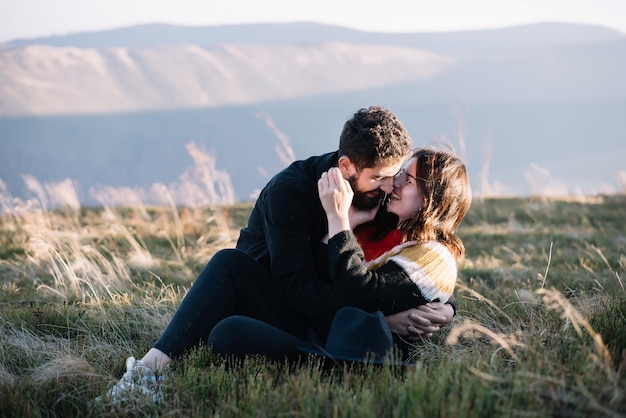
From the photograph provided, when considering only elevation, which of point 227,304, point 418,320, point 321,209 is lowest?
point 418,320

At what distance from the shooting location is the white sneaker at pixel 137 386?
2980 mm

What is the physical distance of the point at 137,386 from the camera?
10.1 feet

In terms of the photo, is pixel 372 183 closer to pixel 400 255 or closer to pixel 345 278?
pixel 400 255

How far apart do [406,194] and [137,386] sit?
1857mm

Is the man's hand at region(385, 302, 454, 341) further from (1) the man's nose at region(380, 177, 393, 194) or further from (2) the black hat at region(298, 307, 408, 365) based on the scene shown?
(1) the man's nose at region(380, 177, 393, 194)

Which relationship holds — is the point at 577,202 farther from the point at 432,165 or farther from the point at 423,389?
the point at 423,389

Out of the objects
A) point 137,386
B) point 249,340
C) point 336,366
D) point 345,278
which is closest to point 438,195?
point 345,278

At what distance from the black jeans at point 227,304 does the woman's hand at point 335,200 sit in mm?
565

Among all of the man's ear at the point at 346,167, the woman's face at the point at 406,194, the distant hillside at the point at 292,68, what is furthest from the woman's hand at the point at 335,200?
the distant hillside at the point at 292,68

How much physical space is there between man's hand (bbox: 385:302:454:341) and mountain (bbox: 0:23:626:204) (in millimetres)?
35226

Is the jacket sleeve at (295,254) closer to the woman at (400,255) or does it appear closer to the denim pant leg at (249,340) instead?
the woman at (400,255)

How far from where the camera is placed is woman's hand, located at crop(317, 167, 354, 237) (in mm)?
3553

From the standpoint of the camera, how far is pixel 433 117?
52094 mm

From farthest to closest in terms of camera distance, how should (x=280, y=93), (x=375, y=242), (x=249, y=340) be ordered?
1. (x=280, y=93)
2. (x=375, y=242)
3. (x=249, y=340)
